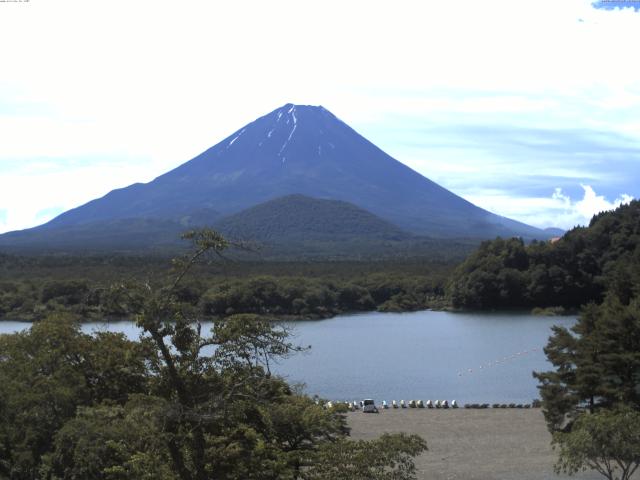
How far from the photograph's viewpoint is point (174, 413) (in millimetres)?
6367

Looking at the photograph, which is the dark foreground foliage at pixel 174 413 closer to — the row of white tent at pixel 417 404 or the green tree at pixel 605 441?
the green tree at pixel 605 441

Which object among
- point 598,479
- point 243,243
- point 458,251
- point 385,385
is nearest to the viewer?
point 243,243

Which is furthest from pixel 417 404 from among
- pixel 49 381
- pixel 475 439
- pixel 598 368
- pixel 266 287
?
pixel 266 287

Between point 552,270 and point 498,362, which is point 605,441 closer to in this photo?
point 498,362

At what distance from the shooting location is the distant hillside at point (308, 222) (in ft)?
351

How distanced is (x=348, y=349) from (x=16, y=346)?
23.1m

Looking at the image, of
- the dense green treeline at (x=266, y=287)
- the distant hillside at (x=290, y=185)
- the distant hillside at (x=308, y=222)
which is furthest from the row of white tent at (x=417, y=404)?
the distant hillside at (x=290, y=185)

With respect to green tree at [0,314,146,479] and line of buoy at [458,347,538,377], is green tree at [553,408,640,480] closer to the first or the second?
green tree at [0,314,146,479]

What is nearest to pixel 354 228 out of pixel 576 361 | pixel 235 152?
pixel 235 152

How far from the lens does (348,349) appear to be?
34500 millimetres

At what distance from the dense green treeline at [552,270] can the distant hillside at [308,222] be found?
50357mm

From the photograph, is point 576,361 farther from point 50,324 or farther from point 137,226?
point 137,226

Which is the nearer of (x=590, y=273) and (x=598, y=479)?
(x=598, y=479)

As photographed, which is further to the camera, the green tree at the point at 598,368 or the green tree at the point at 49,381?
the green tree at the point at 598,368
